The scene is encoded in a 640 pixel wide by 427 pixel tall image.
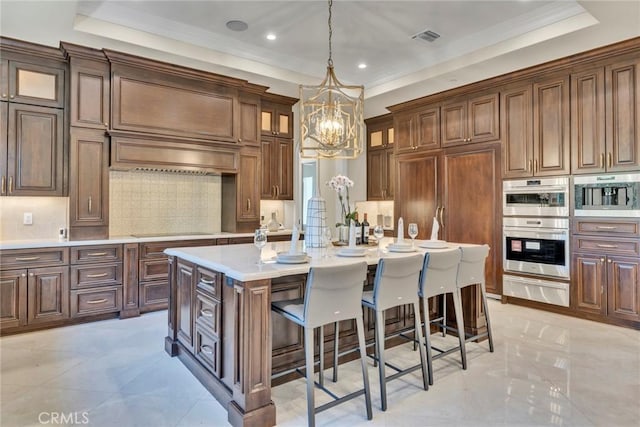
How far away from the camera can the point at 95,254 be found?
155 inches

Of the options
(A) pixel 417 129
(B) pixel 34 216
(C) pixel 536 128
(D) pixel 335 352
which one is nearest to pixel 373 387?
(D) pixel 335 352

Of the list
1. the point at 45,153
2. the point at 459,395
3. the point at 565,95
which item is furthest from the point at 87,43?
the point at 565,95

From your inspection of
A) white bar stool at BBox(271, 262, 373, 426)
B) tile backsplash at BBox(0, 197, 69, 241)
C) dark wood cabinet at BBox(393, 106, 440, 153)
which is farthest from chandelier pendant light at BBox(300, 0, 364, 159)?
tile backsplash at BBox(0, 197, 69, 241)

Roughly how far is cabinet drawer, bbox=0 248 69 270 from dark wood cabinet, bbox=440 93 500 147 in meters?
4.99

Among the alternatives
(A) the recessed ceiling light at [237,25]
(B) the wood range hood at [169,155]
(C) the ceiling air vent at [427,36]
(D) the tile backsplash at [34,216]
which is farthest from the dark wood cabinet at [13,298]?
(C) the ceiling air vent at [427,36]

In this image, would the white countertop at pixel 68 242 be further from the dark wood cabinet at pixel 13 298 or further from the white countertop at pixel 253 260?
the white countertop at pixel 253 260

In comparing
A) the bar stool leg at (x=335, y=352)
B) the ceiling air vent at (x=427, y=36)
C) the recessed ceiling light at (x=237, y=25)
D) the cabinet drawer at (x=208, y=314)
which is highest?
the ceiling air vent at (x=427, y=36)

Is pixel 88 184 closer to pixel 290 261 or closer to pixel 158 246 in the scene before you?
pixel 158 246

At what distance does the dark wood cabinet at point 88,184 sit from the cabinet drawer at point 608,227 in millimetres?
5305

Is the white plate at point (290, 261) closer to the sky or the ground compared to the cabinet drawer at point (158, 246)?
closer to the sky

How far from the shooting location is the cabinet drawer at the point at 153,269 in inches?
164

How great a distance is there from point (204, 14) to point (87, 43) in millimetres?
1274

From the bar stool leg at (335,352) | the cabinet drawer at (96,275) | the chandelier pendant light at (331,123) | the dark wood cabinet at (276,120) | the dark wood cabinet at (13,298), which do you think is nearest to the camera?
the bar stool leg at (335,352)

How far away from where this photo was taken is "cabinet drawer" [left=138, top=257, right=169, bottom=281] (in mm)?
4172
